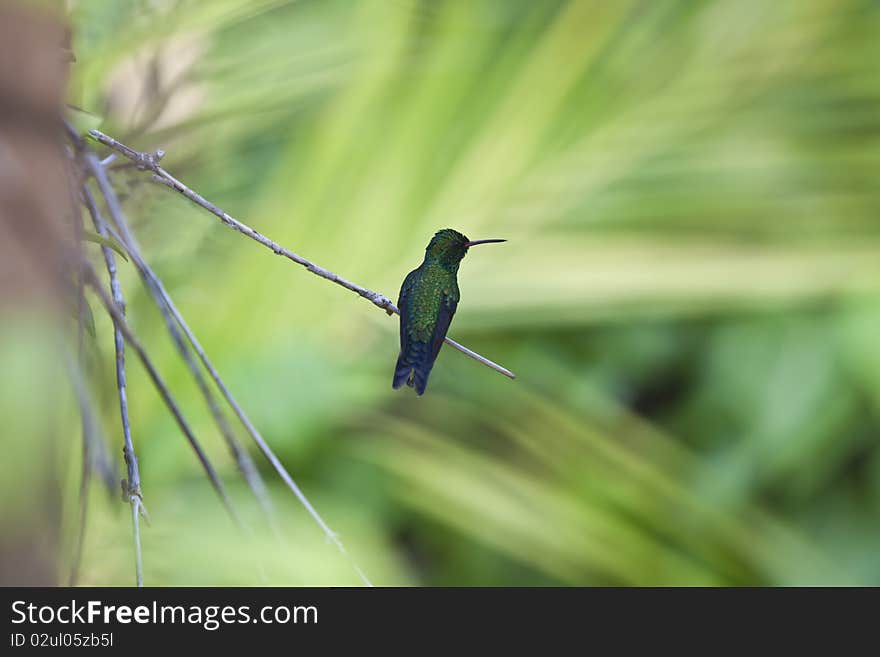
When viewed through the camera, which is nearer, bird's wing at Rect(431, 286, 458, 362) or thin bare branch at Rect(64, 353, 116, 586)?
thin bare branch at Rect(64, 353, 116, 586)

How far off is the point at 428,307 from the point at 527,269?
33 centimetres

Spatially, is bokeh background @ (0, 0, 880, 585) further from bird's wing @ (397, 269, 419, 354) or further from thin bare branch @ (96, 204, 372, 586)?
thin bare branch @ (96, 204, 372, 586)

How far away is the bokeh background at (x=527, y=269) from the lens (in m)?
0.93

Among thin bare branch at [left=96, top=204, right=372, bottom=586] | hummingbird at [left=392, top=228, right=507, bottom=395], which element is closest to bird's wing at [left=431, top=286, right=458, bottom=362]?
hummingbird at [left=392, top=228, right=507, bottom=395]

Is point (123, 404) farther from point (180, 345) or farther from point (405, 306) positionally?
point (405, 306)

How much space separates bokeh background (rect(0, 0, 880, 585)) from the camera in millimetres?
930

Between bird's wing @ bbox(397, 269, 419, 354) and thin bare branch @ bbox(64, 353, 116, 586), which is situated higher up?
bird's wing @ bbox(397, 269, 419, 354)

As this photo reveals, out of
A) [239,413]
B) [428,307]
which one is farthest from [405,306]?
[239,413]

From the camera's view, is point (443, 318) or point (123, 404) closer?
point (123, 404)

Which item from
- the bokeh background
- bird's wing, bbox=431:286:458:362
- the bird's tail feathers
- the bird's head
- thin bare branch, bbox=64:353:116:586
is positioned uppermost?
the bokeh background

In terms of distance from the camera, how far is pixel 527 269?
954mm

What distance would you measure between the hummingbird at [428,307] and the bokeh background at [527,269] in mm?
229

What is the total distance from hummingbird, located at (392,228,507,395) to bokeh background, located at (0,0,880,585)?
23cm

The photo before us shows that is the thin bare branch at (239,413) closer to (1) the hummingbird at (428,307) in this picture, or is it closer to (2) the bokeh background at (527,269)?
(1) the hummingbird at (428,307)
